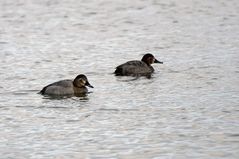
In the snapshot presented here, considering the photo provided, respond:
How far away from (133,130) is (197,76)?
655cm

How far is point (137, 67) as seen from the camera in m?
23.8

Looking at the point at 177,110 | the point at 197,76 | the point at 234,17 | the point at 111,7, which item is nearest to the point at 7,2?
the point at 111,7

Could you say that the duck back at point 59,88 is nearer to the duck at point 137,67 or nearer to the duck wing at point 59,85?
the duck wing at point 59,85

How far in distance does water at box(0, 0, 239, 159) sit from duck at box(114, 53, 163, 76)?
17.2 inches

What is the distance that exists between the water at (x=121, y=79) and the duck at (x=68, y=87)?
29 centimetres

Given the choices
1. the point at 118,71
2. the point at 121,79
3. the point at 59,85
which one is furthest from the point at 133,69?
the point at 59,85

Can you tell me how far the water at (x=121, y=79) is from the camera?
611 inches

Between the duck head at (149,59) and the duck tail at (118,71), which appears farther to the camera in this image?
the duck head at (149,59)

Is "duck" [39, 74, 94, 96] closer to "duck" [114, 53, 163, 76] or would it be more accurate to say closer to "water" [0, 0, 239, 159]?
"water" [0, 0, 239, 159]

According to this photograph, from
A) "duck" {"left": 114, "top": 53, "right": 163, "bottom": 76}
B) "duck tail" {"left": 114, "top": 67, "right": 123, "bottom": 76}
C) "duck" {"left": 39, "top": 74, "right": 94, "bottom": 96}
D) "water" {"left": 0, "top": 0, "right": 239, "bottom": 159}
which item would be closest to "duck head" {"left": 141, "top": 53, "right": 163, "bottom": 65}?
"duck" {"left": 114, "top": 53, "right": 163, "bottom": 76}

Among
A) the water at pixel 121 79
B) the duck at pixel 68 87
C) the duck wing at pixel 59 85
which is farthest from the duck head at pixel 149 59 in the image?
the duck wing at pixel 59 85

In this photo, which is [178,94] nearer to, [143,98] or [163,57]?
[143,98]

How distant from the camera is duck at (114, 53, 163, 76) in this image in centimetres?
2328

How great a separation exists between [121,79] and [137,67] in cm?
108
